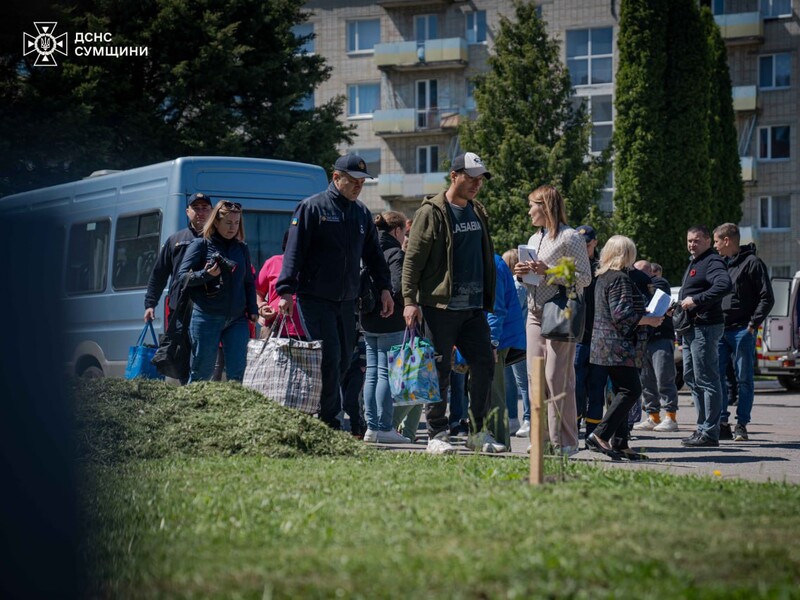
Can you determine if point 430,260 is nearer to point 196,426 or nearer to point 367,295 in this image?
point 367,295

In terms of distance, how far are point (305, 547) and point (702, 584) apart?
1.55 meters

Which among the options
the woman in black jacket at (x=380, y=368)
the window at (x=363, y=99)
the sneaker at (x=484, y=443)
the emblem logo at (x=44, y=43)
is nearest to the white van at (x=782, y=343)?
the woman in black jacket at (x=380, y=368)

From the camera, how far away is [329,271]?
997 cm

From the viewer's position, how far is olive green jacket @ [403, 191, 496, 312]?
9.70m

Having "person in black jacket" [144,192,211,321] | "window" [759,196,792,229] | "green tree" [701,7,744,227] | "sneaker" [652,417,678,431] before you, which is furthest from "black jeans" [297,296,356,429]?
"window" [759,196,792,229]

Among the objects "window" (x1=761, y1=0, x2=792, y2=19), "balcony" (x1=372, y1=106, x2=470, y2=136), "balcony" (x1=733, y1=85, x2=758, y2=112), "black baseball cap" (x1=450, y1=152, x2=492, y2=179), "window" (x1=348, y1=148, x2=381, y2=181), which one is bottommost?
"black baseball cap" (x1=450, y1=152, x2=492, y2=179)

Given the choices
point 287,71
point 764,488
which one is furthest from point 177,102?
point 764,488

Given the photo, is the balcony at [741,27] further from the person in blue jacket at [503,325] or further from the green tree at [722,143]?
the person in blue jacket at [503,325]

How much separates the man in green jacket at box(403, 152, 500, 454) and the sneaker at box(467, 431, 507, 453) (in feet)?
0.06

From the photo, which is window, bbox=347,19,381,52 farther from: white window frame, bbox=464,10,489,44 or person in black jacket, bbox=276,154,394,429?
person in black jacket, bbox=276,154,394,429

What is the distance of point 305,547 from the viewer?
4984 mm

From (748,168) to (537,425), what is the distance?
2048 inches

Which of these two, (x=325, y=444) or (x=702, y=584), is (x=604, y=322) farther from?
(x=702, y=584)

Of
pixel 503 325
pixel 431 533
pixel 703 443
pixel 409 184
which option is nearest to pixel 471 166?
pixel 503 325
